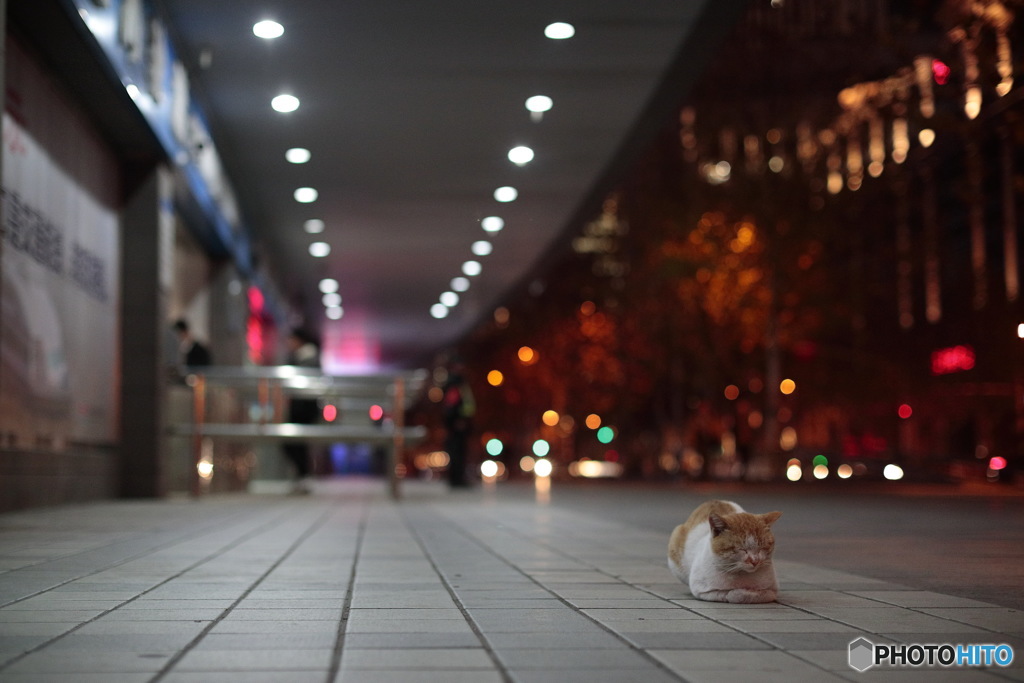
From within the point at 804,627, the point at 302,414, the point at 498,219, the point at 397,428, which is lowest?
the point at 804,627

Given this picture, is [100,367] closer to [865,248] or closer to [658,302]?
[658,302]

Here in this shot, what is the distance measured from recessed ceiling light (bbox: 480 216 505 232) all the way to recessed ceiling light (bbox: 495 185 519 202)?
5.28 feet

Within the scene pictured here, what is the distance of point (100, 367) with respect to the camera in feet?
59.7

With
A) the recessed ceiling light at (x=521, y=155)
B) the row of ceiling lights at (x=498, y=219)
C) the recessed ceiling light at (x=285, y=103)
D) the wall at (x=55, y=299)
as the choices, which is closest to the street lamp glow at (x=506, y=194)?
the row of ceiling lights at (x=498, y=219)

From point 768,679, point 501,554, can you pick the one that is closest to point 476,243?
point 501,554

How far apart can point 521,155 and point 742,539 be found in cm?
1655

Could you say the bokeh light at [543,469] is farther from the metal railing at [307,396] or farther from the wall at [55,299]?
the wall at [55,299]

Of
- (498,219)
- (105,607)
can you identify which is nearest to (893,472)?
(498,219)

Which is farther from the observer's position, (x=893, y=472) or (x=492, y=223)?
(x=893, y=472)

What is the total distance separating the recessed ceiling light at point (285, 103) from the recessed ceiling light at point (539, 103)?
10.6 ft

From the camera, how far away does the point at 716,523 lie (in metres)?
6.23

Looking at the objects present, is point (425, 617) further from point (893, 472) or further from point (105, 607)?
point (893, 472)

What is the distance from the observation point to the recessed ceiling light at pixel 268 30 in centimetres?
1527

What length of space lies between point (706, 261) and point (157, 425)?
1763cm
